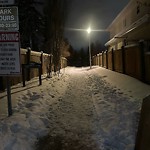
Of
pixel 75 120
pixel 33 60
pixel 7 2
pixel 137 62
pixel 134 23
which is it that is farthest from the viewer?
pixel 134 23

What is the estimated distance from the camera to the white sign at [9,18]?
7.15 metres

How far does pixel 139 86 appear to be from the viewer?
10.5m

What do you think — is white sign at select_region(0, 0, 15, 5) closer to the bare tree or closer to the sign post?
the sign post

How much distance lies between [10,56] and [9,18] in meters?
0.90

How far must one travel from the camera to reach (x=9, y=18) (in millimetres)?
7203

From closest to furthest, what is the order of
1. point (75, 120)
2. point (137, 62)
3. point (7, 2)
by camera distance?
point (7, 2) < point (75, 120) < point (137, 62)

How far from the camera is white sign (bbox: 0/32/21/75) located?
Answer: 727 cm

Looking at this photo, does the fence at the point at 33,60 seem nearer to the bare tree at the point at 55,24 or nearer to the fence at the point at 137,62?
the bare tree at the point at 55,24

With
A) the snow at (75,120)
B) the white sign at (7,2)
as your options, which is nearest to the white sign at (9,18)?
the white sign at (7,2)

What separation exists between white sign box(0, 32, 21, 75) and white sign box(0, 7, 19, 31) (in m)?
0.19

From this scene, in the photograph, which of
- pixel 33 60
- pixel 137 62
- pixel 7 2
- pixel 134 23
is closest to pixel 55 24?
pixel 33 60

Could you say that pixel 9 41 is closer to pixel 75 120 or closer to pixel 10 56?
pixel 10 56

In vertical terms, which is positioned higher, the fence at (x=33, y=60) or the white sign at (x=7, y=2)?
the white sign at (x=7, y=2)

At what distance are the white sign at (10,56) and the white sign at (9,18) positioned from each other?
193mm
